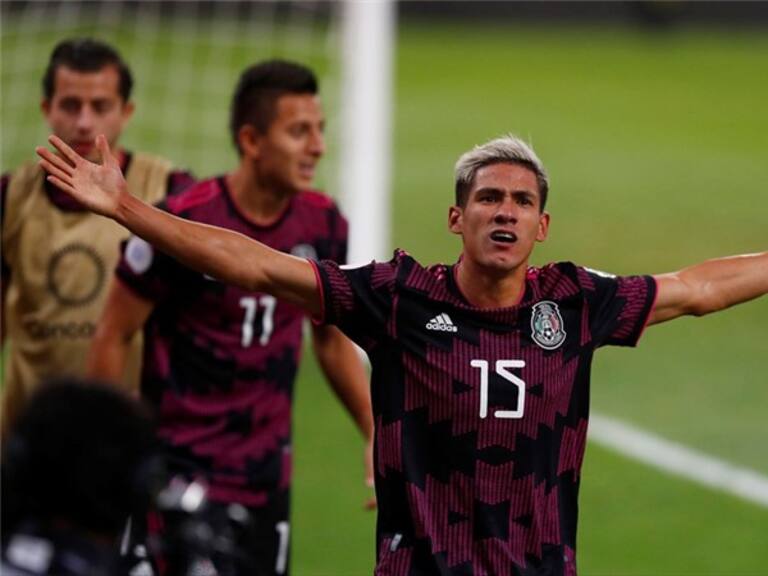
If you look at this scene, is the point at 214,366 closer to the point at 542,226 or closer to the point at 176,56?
the point at 542,226

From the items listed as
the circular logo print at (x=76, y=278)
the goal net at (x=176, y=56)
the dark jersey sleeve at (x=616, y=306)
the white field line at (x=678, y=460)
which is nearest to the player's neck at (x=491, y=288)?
the dark jersey sleeve at (x=616, y=306)

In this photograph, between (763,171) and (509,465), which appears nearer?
(509,465)

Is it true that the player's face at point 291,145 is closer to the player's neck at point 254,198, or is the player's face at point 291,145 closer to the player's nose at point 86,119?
the player's neck at point 254,198

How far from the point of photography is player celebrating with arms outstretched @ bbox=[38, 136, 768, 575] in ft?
18.7

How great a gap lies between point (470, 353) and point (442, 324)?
0.40 feet

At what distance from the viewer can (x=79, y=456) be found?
149 inches

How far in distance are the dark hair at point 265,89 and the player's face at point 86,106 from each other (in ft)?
1.62

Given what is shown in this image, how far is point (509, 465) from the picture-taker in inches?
226

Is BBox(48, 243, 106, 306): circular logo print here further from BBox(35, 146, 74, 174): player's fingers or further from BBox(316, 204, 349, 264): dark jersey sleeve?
BBox(35, 146, 74, 174): player's fingers

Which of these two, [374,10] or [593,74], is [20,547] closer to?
[374,10]

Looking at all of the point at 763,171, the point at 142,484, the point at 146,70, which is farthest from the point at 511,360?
the point at 763,171

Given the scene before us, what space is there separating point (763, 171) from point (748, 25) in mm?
9265

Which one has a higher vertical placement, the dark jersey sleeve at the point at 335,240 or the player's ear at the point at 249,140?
the player's ear at the point at 249,140

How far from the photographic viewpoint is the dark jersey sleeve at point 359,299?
580cm
